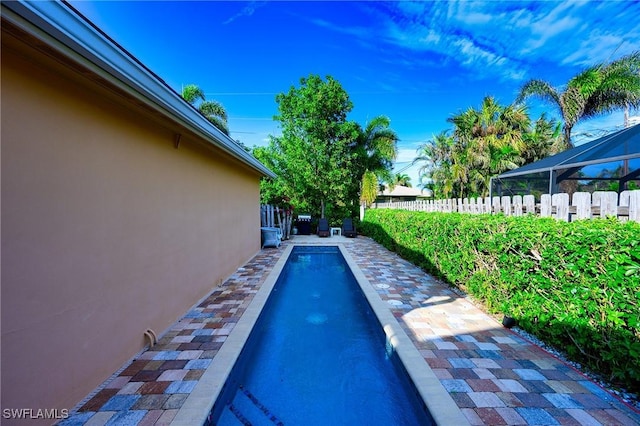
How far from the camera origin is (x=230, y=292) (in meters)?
5.79

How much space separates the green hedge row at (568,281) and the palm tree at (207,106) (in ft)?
68.7

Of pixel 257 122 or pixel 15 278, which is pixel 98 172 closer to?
pixel 15 278

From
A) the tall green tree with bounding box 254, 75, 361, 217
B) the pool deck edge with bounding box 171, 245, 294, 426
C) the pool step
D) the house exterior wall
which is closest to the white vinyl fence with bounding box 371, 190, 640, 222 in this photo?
the pool step

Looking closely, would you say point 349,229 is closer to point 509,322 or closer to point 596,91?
point 509,322

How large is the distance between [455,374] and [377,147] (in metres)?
17.8

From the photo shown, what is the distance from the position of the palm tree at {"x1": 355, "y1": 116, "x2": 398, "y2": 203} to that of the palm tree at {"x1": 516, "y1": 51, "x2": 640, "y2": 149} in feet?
28.4

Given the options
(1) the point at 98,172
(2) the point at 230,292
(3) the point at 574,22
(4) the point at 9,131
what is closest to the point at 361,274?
(2) the point at 230,292

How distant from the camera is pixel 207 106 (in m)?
22.1

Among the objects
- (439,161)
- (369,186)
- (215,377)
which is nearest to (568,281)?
(215,377)

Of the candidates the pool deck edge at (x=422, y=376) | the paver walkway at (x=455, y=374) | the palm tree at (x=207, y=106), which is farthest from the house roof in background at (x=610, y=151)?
the palm tree at (x=207, y=106)

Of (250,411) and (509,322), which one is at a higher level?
(509,322)

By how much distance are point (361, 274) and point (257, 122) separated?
24144 mm

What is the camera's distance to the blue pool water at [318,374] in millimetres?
2795

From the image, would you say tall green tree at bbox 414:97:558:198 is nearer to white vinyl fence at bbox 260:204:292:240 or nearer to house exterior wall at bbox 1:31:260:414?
white vinyl fence at bbox 260:204:292:240
